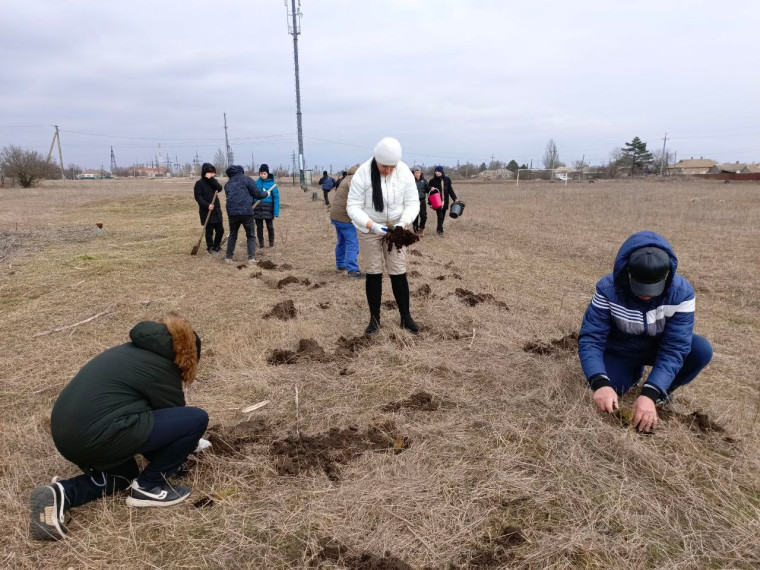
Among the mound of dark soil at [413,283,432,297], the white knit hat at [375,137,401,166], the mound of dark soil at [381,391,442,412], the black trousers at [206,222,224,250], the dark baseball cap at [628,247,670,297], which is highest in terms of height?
the white knit hat at [375,137,401,166]

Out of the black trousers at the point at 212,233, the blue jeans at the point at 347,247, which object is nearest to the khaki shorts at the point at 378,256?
the blue jeans at the point at 347,247

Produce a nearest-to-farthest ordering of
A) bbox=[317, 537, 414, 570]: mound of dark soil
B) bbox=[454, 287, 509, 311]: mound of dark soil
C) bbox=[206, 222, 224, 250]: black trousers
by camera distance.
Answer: bbox=[317, 537, 414, 570]: mound of dark soil < bbox=[454, 287, 509, 311]: mound of dark soil < bbox=[206, 222, 224, 250]: black trousers

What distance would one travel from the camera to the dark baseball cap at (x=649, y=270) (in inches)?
98.7

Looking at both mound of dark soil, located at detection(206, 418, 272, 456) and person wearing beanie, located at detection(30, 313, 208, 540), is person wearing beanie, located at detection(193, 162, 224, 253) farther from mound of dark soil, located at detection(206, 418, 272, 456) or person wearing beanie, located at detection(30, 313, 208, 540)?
person wearing beanie, located at detection(30, 313, 208, 540)

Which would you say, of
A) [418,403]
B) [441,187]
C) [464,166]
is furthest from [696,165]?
[418,403]

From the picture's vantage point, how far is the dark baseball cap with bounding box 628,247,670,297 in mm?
2506

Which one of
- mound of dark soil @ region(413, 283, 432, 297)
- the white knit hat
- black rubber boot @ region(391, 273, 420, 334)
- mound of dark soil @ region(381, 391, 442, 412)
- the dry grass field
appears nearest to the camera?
Result: the dry grass field

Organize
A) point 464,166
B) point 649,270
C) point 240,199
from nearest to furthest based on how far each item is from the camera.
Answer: point 649,270, point 240,199, point 464,166

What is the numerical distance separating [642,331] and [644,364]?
0.35m

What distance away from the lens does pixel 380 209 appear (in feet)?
14.1

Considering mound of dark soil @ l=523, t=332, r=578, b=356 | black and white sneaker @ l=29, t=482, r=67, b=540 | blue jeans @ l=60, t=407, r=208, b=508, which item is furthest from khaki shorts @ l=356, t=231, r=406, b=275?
black and white sneaker @ l=29, t=482, r=67, b=540

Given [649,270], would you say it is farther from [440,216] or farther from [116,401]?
[440,216]

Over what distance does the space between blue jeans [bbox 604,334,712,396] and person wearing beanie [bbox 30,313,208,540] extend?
2497 mm

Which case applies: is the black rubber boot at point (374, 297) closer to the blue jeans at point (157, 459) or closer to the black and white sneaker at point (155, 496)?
the blue jeans at point (157, 459)
